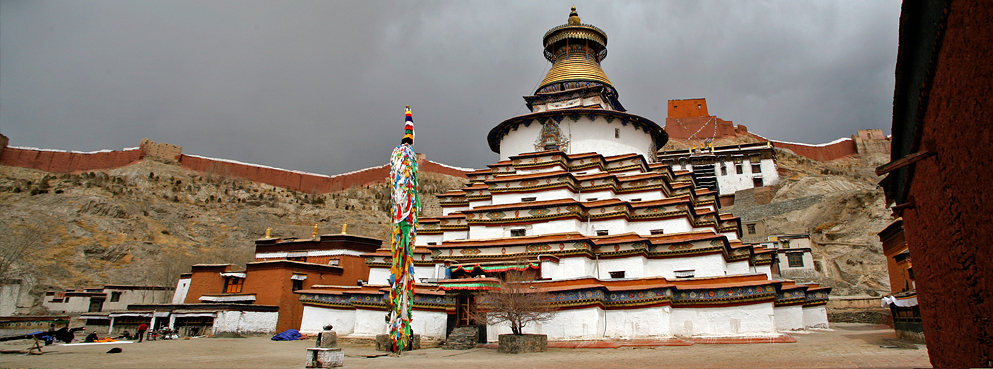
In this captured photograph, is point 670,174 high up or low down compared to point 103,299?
up

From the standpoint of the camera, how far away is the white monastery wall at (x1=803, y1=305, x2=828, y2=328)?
18.3m

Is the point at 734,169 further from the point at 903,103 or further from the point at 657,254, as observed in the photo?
the point at 903,103

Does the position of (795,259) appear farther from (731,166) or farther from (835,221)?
(731,166)

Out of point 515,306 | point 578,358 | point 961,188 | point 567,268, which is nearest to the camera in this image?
point 961,188

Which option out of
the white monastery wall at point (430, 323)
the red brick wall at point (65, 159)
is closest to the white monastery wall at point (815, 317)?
the white monastery wall at point (430, 323)

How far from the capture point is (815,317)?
18.4 meters

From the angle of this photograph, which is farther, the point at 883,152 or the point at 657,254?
the point at 883,152

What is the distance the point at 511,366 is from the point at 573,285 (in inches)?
224

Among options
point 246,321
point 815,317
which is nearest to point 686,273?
point 815,317

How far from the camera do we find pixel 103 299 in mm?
28797

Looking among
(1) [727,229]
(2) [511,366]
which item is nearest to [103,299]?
(2) [511,366]

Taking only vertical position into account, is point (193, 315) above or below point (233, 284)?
below

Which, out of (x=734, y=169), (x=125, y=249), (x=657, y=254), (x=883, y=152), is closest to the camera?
(x=657, y=254)

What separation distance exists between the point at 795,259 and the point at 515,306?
25198 mm
